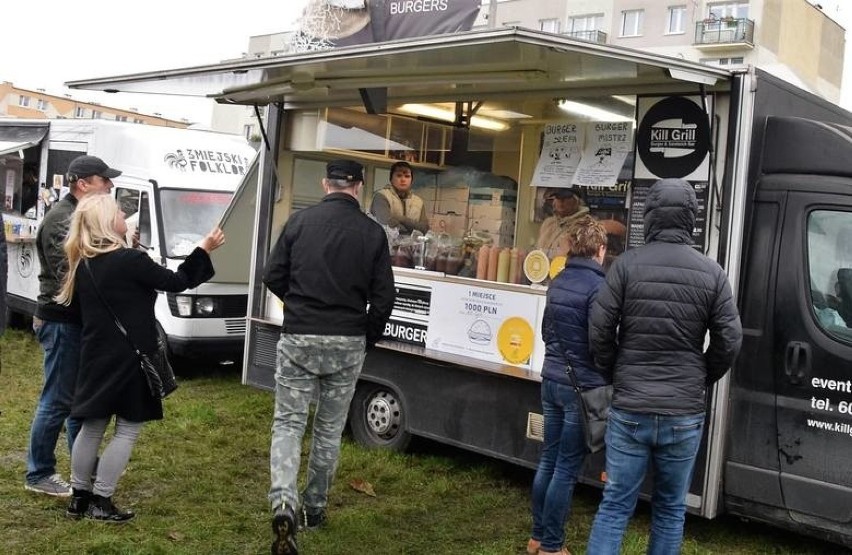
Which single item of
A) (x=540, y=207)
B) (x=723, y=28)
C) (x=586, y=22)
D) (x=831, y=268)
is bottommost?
(x=831, y=268)

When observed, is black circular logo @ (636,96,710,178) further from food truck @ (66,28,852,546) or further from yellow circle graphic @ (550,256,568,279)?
yellow circle graphic @ (550,256,568,279)

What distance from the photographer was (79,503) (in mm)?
4883

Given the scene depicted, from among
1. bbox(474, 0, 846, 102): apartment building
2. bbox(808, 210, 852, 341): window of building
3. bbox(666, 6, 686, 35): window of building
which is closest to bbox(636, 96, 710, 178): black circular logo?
bbox(808, 210, 852, 341): window of building

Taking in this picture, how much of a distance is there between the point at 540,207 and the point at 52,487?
136 inches

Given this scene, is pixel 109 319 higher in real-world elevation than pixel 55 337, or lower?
higher

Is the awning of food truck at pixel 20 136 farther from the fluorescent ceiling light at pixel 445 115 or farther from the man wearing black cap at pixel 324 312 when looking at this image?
the man wearing black cap at pixel 324 312

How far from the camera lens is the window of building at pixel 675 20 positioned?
4050 cm

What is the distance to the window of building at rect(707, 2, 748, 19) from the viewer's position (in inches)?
1553

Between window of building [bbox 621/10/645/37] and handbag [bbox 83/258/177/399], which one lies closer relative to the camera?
handbag [bbox 83/258/177/399]

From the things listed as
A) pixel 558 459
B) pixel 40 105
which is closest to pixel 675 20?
pixel 40 105

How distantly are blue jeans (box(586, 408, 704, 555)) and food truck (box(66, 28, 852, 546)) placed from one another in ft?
3.81

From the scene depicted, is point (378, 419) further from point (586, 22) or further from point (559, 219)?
point (586, 22)

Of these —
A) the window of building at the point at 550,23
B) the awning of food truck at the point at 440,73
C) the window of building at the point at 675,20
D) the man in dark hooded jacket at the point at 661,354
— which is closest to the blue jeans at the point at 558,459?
the man in dark hooded jacket at the point at 661,354

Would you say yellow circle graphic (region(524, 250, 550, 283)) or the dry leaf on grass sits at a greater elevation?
yellow circle graphic (region(524, 250, 550, 283))
